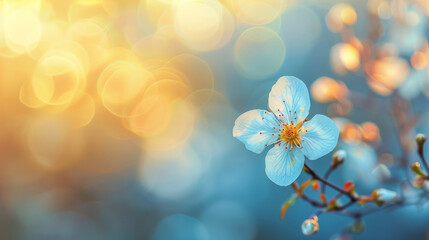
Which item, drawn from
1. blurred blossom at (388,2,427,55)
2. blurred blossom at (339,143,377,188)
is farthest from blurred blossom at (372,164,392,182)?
blurred blossom at (388,2,427,55)

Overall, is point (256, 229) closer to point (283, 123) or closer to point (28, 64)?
point (283, 123)

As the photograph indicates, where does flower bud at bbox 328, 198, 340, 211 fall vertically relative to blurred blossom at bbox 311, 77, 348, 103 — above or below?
below

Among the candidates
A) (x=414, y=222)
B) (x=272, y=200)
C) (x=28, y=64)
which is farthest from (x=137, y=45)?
(x=414, y=222)

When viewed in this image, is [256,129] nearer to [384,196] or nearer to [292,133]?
[292,133]

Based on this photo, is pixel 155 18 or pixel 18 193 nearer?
pixel 18 193

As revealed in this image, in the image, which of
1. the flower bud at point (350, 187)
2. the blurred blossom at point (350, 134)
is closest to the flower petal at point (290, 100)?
the flower bud at point (350, 187)

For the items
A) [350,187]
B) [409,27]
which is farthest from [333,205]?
[409,27]

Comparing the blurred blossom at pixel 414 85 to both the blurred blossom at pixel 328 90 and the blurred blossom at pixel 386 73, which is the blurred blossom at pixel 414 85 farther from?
the blurred blossom at pixel 328 90

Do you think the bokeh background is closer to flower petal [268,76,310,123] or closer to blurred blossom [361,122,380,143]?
blurred blossom [361,122,380,143]
